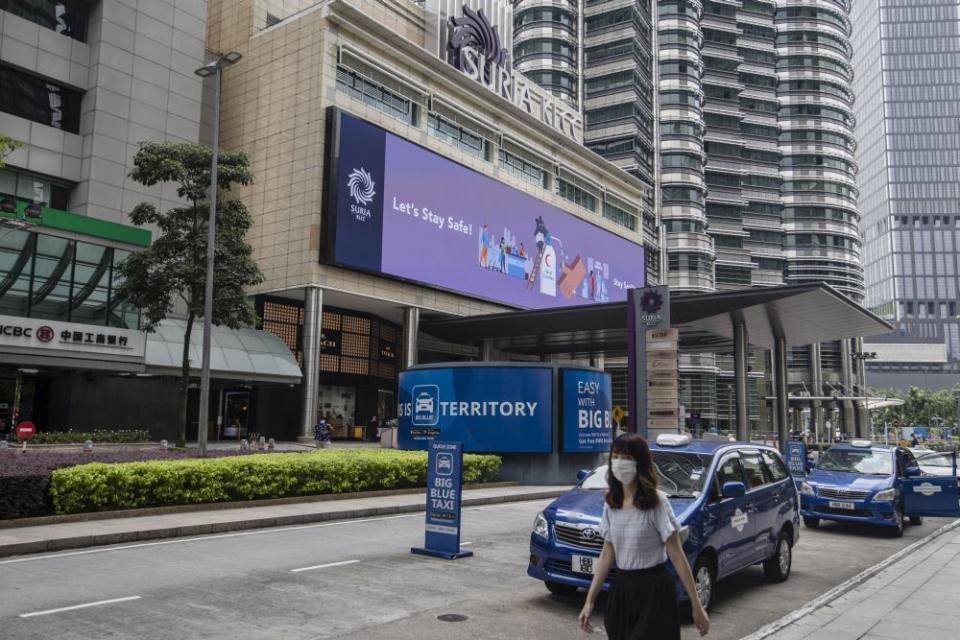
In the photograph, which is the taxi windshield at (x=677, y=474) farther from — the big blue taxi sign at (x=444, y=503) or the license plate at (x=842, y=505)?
the license plate at (x=842, y=505)

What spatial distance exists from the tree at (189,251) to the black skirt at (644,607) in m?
23.3

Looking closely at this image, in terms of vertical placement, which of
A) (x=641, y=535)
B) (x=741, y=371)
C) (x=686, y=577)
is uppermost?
(x=741, y=371)

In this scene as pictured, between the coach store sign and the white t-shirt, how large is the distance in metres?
29.0

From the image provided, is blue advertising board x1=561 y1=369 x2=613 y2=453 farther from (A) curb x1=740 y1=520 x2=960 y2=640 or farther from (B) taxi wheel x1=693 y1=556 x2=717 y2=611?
(B) taxi wheel x1=693 y1=556 x2=717 y2=611

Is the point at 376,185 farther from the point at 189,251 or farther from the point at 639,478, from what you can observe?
the point at 639,478

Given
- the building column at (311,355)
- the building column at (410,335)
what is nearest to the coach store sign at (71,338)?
the building column at (311,355)

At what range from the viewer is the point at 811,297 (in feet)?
123

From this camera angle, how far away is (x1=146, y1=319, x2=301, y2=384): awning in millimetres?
33281

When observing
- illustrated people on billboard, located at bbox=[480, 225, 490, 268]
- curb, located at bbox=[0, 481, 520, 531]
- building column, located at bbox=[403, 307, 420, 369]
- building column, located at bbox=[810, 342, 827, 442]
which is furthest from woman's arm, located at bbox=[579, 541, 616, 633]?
building column, located at bbox=[810, 342, 827, 442]

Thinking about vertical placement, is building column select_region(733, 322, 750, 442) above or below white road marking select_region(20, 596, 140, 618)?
above

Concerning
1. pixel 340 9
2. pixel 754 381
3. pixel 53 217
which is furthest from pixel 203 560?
pixel 754 381

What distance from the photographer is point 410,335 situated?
147 ft

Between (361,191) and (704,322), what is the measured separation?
20.5m

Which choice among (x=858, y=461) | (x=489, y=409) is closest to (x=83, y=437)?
(x=489, y=409)
